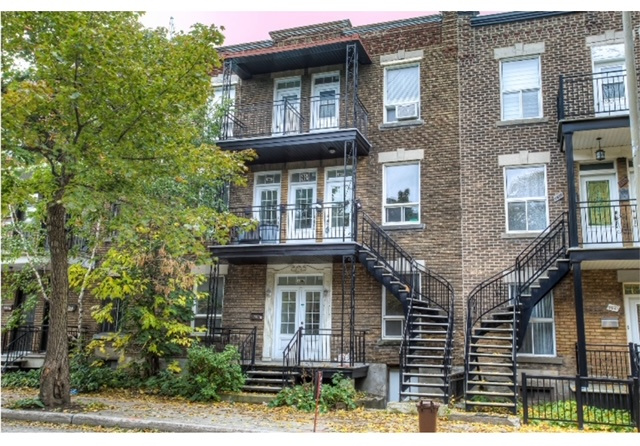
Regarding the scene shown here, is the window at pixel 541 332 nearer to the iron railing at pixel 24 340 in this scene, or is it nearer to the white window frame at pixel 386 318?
the white window frame at pixel 386 318

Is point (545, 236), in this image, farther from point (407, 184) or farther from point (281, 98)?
point (281, 98)

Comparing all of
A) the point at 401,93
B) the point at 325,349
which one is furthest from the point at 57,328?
the point at 401,93

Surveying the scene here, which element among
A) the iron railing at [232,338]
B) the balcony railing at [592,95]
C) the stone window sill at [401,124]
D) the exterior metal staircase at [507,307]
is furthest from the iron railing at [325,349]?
the balcony railing at [592,95]

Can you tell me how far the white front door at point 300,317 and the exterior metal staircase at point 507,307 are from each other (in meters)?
4.04

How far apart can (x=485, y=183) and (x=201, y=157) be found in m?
7.23

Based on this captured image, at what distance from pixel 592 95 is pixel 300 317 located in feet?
30.6

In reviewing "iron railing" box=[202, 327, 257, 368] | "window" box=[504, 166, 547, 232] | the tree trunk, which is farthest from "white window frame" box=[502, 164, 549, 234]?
the tree trunk

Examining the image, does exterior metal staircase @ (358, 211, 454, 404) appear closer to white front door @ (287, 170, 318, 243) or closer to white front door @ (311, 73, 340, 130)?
white front door @ (287, 170, 318, 243)

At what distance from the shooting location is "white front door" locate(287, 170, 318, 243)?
16.2 m

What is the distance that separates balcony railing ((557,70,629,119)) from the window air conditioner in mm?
3696

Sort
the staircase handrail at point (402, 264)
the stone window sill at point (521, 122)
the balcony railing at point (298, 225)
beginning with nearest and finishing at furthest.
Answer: the staircase handrail at point (402, 264) → the stone window sill at point (521, 122) → the balcony railing at point (298, 225)

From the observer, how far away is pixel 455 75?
16016 mm

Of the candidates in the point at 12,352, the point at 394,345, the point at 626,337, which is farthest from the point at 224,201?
the point at 626,337

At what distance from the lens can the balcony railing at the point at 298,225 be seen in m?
16.0
